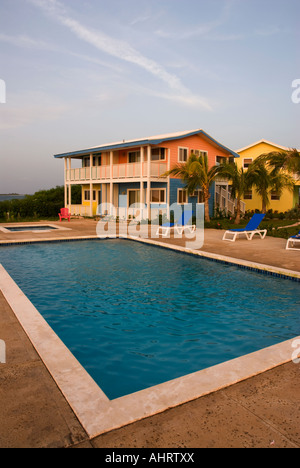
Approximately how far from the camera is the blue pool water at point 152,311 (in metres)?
4.59

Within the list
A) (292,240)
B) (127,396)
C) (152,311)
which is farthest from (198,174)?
(127,396)

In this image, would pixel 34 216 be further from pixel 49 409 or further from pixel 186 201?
pixel 49 409

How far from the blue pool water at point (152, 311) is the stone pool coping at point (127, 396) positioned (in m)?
0.50

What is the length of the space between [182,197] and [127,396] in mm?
21562

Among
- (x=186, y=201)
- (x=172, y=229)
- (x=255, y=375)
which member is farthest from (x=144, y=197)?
(x=255, y=375)

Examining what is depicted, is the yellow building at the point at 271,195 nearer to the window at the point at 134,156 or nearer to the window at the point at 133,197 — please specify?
the window at the point at 134,156

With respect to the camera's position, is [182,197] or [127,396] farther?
[182,197]

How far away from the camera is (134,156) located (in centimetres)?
2561

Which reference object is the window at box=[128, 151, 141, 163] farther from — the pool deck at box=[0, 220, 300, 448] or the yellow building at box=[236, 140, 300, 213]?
the pool deck at box=[0, 220, 300, 448]

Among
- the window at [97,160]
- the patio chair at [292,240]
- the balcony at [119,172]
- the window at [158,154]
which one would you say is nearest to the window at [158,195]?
the balcony at [119,172]

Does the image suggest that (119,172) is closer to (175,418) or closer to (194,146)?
(194,146)

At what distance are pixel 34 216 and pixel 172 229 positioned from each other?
1394 centimetres

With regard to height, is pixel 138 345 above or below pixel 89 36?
below

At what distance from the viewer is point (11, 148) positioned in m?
35.4
